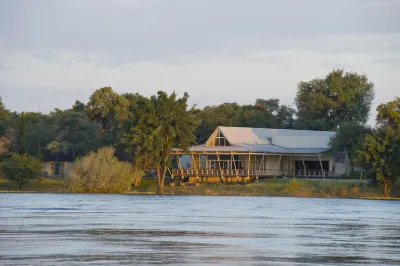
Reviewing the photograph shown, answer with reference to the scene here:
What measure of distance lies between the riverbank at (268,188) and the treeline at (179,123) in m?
2.19

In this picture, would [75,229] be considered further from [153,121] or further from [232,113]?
[232,113]

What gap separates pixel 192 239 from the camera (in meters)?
32.3

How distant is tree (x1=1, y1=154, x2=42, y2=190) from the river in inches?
1513

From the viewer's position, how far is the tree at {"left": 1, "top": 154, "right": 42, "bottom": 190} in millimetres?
88125

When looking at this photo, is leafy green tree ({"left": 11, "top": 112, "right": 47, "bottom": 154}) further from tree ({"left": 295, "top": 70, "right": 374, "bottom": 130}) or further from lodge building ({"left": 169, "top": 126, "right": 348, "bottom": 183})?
tree ({"left": 295, "top": 70, "right": 374, "bottom": 130})

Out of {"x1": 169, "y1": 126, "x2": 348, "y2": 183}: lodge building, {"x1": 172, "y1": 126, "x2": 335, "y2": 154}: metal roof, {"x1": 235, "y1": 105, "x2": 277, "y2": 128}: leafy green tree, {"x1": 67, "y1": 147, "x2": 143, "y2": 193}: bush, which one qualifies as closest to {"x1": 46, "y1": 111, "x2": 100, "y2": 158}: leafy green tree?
{"x1": 169, "y1": 126, "x2": 348, "y2": 183}: lodge building

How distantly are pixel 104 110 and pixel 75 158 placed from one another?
14045 mm

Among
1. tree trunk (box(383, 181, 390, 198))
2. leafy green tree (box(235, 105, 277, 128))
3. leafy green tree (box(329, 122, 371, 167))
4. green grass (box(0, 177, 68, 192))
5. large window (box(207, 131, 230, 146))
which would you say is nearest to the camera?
tree trunk (box(383, 181, 390, 198))

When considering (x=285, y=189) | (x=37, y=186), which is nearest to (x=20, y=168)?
(x=37, y=186)

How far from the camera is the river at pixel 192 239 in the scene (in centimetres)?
2584

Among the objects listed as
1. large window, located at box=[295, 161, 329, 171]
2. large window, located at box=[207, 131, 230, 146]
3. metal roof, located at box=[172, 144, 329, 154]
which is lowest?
large window, located at box=[295, 161, 329, 171]

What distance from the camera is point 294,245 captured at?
101 feet

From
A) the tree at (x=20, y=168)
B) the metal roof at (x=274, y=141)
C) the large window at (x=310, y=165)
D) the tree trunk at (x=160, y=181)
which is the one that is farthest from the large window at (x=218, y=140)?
the tree at (x=20, y=168)

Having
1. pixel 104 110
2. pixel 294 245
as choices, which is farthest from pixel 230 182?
pixel 294 245
